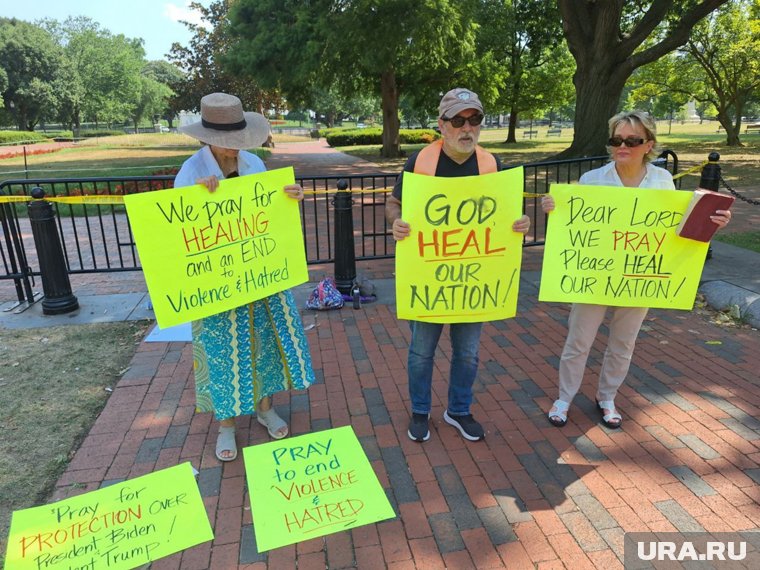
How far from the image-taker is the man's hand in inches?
110

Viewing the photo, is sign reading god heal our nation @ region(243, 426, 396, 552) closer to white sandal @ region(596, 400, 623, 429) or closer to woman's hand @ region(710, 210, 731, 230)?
white sandal @ region(596, 400, 623, 429)

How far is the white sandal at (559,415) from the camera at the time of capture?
3366mm

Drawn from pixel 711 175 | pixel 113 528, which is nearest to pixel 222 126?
A: pixel 113 528

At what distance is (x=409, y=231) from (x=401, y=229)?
50 mm

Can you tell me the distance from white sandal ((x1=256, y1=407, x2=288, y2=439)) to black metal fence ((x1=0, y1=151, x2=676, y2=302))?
8.46ft

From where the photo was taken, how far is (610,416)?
3361mm

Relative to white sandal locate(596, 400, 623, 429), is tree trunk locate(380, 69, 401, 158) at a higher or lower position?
higher

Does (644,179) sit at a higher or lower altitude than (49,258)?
higher

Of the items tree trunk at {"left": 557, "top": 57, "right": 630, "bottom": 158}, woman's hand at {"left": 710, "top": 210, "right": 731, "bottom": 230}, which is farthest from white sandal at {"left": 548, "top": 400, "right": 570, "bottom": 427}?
tree trunk at {"left": 557, "top": 57, "right": 630, "bottom": 158}

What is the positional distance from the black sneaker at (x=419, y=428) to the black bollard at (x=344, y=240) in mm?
2648

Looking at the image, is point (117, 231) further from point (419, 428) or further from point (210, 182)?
point (419, 428)

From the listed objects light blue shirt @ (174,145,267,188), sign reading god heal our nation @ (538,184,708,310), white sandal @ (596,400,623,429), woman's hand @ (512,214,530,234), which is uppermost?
light blue shirt @ (174,145,267,188)

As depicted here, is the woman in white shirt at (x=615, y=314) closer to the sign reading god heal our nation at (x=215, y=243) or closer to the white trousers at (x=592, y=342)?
the white trousers at (x=592, y=342)

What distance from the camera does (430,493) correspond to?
2793mm
